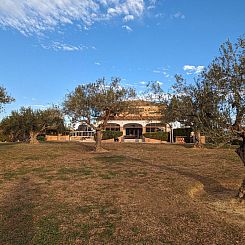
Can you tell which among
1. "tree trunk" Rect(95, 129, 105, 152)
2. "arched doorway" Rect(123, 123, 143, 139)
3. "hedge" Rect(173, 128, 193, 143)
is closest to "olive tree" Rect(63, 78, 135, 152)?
"tree trunk" Rect(95, 129, 105, 152)

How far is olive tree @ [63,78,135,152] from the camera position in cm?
2312

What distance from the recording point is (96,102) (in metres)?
23.1

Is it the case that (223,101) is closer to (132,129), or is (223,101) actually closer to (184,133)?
(184,133)

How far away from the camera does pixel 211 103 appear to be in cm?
902

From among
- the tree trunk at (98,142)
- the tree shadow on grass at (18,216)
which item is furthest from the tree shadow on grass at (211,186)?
the tree trunk at (98,142)

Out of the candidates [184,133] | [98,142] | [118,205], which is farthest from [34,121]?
[118,205]

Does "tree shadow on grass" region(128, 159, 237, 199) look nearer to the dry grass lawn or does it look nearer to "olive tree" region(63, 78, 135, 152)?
the dry grass lawn

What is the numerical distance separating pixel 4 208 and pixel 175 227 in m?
5.01

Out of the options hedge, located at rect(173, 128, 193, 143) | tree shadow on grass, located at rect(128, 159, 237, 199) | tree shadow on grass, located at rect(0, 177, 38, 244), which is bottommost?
tree shadow on grass, located at rect(0, 177, 38, 244)

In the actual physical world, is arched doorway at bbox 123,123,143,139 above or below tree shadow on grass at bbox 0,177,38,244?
above

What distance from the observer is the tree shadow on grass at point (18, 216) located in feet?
20.7

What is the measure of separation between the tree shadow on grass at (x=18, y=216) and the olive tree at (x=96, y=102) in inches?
501

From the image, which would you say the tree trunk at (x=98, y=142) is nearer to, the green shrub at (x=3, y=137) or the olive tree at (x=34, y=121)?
the olive tree at (x=34, y=121)

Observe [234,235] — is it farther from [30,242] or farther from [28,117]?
[28,117]
